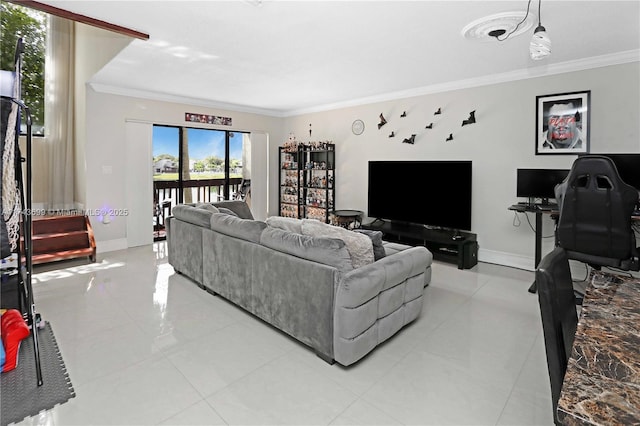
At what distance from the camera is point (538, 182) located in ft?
13.8

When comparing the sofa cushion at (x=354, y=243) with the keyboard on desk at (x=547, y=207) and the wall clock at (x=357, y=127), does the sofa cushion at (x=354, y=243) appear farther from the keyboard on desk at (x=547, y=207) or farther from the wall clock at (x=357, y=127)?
the wall clock at (x=357, y=127)

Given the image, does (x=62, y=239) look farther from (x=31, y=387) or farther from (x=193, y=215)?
(x=31, y=387)

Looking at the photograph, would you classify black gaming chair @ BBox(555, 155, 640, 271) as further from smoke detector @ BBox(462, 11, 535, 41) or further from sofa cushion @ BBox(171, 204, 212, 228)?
sofa cushion @ BBox(171, 204, 212, 228)

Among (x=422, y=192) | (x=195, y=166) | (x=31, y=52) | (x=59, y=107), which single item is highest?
(x=31, y=52)

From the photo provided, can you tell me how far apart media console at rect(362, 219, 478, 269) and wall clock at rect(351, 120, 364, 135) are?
1885 mm

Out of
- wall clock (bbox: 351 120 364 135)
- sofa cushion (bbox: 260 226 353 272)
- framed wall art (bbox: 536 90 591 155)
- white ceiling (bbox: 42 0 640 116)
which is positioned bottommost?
sofa cushion (bbox: 260 226 353 272)

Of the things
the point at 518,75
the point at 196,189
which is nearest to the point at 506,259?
the point at 518,75

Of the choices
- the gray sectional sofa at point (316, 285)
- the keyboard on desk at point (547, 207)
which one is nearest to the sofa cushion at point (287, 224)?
the gray sectional sofa at point (316, 285)

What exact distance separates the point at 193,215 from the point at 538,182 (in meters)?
4.04

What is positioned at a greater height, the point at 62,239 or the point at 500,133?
the point at 500,133

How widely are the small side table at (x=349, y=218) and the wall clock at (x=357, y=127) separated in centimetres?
144

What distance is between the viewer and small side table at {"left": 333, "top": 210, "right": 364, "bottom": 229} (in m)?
6.08

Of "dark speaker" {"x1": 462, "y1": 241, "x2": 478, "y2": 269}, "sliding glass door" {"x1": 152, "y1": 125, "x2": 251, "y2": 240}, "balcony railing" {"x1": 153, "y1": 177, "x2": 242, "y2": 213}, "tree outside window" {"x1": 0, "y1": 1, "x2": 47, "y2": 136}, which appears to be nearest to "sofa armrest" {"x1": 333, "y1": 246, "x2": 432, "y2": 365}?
"dark speaker" {"x1": 462, "y1": 241, "x2": 478, "y2": 269}

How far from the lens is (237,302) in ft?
10.5
